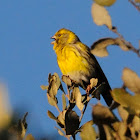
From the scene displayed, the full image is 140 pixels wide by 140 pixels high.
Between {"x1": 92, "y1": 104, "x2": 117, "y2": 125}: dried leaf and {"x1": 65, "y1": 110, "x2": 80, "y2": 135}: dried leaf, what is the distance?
51 cm

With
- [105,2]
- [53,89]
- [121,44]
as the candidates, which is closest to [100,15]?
[105,2]

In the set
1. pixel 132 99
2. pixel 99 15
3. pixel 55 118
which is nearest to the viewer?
pixel 132 99

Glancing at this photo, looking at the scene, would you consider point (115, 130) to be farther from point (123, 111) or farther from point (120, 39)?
point (120, 39)

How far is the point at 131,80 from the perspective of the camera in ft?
3.88

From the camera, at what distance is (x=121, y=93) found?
1.16 metres

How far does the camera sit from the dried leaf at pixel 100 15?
138 centimetres

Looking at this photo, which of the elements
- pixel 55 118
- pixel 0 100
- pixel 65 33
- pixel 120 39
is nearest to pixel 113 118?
pixel 120 39

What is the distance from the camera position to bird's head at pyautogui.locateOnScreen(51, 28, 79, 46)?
5.69m

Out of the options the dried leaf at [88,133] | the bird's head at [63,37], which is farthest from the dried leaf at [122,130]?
the bird's head at [63,37]

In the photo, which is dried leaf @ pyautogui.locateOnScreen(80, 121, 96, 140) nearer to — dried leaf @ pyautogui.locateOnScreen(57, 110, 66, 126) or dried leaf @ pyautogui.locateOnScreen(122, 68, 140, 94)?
dried leaf @ pyautogui.locateOnScreen(122, 68, 140, 94)

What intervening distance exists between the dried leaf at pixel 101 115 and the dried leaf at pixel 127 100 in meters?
0.05

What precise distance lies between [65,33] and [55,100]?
4.21 m

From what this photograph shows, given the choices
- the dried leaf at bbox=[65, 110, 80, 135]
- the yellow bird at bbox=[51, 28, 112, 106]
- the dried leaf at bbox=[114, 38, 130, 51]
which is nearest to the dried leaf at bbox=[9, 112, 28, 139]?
the dried leaf at bbox=[65, 110, 80, 135]

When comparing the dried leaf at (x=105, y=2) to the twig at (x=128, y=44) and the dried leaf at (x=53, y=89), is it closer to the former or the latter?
the twig at (x=128, y=44)
